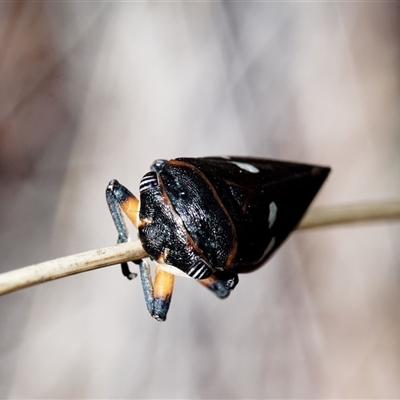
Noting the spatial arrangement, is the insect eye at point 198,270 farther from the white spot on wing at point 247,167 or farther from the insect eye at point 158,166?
the white spot on wing at point 247,167

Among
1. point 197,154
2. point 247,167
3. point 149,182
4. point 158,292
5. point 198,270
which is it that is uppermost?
point 149,182

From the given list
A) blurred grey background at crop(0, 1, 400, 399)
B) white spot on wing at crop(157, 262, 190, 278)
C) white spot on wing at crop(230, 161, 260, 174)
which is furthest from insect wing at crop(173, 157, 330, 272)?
blurred grey background at crop(0, 1, 400, 399)

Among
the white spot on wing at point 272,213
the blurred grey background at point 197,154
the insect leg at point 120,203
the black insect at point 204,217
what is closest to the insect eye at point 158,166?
the black insect at point 204,217

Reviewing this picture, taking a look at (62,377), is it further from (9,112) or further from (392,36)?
(392,36)

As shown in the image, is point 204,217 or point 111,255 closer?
point 111,255

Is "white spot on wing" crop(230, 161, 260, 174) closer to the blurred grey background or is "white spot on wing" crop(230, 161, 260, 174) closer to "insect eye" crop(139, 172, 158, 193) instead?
"insect eye" crop(139, 172, 158, 193)

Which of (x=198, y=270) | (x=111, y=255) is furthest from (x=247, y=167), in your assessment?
(x=111, y=255)

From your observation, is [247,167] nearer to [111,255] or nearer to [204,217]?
[204,217]
